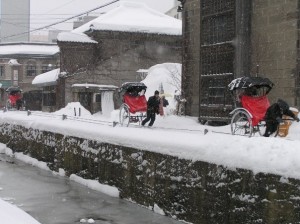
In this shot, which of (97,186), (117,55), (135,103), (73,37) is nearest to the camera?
(97,186)

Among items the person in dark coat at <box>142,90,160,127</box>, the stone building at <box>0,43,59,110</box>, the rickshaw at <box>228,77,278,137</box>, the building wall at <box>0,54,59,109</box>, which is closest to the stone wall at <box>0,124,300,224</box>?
the rickshaw at <box>228,77,278,137</box>

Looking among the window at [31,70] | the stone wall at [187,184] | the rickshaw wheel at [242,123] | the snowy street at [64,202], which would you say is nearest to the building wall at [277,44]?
the rickshaw wheel at [242,123]

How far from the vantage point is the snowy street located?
31.1 feet

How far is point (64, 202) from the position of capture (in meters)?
11.0

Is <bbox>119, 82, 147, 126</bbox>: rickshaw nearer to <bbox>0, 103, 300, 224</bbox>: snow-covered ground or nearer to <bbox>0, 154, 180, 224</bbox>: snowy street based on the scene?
<bbox>0, 103, 300, 224</bbox>: snow-covered ground

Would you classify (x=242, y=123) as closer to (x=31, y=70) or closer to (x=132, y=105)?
(x=132, y=105)

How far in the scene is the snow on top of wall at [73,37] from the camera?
37344 millimetres

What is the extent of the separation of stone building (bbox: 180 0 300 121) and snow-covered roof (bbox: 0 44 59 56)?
37.4m

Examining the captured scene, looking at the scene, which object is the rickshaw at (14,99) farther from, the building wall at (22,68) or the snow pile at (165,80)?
the building wall at (22,68)

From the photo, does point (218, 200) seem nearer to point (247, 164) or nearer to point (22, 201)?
point (247, 164)

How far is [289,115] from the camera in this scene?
11273mm

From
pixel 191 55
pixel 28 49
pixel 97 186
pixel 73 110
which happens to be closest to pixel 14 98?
pixel 73 110

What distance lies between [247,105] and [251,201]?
187 inches

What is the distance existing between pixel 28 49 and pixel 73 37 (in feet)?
74.0
